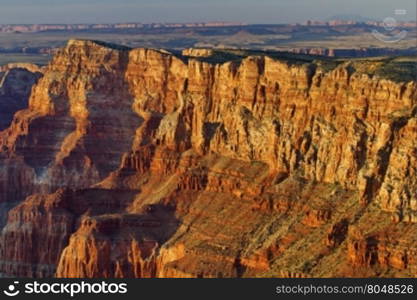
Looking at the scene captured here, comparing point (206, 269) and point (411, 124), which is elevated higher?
point (411, 124)

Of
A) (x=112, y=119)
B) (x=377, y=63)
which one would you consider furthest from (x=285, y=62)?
(x=112, y=119)

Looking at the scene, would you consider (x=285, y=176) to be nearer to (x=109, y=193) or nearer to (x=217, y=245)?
(x=217, y=245)

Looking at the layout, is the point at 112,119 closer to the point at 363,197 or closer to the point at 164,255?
the point at 164,255

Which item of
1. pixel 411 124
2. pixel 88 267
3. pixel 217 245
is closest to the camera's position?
pixel 411 124

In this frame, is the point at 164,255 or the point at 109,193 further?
the point at 109,193

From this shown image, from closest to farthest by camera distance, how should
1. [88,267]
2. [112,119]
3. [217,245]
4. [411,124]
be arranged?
1. [411,124]
2. [217,245]
3. [88,267]
4. [112,119]

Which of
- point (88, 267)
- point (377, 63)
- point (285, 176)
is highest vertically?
point (377, 63)
